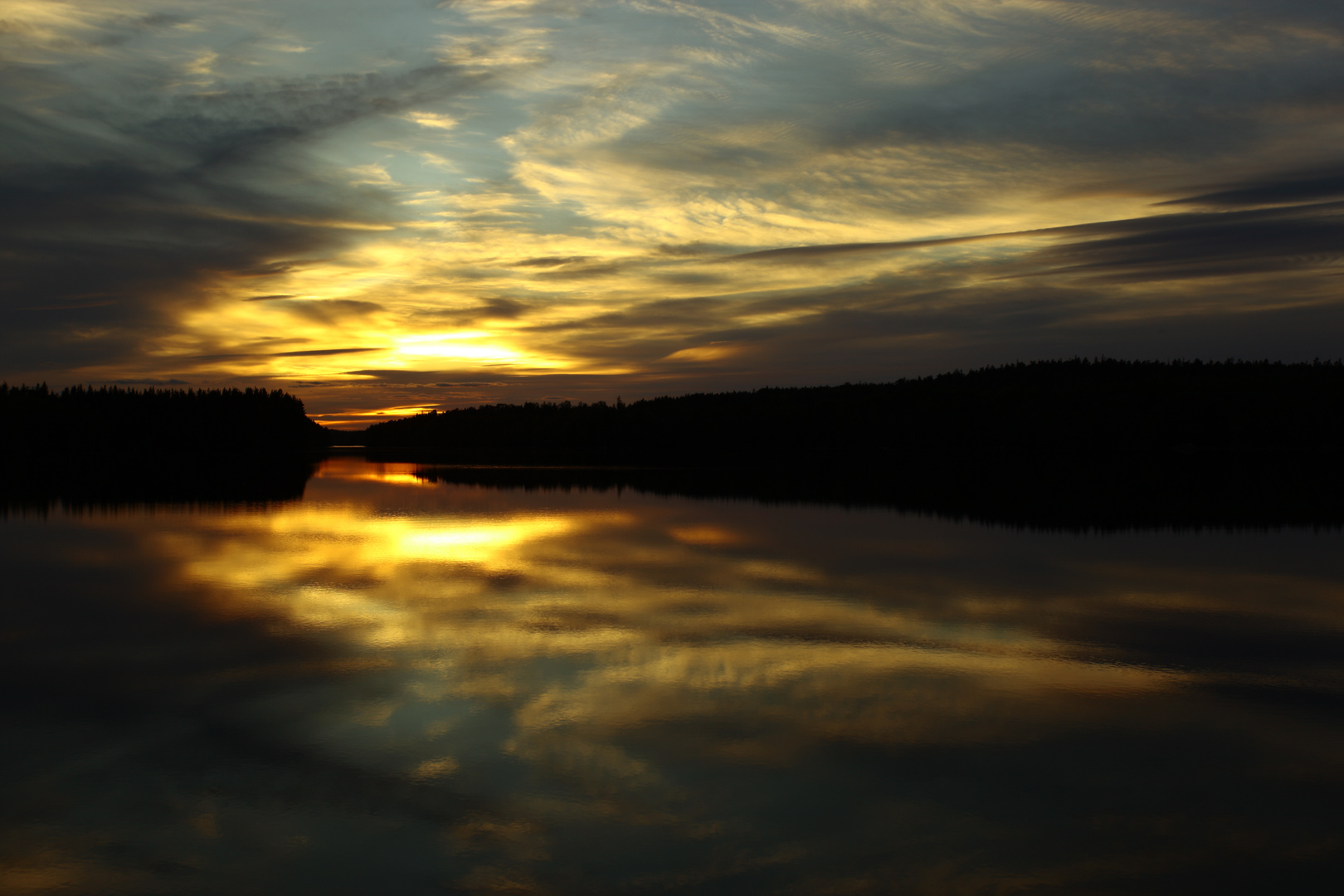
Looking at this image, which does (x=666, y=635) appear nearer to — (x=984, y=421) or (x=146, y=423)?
(x=984, y=421)

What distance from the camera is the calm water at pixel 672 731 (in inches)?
262

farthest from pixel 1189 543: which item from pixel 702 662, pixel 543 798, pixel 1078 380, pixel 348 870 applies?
pixel 1078 380

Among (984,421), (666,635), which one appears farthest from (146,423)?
(666,635)

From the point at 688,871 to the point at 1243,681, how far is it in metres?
8.16

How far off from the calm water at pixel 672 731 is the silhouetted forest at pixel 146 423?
101 m

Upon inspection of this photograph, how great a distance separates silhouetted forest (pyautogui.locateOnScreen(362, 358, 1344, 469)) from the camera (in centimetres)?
10706

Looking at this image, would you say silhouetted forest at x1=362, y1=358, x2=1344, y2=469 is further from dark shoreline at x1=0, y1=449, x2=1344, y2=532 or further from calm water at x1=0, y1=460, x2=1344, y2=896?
calm water at x1=0, y1=460, x2=1344, y2=896

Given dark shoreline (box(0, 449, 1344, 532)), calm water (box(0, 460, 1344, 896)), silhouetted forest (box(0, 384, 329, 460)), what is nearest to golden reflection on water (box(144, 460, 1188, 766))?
calm water (box(0, 460, 1344, 896))

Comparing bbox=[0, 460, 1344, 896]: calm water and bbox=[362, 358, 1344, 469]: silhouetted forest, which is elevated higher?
bbox=[362, 358, 1344, 469]: silhouetted forest

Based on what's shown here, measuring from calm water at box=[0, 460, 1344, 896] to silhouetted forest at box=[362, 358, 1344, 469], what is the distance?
61438 mm

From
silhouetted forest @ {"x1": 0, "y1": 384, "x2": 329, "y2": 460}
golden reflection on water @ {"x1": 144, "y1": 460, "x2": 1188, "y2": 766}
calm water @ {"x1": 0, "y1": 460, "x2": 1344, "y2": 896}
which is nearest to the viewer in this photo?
calm water @ {"x1": 0, "y1": 460, "x2": 1344, "y2": 896}

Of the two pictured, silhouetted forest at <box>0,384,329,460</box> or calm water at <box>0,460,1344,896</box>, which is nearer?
calm water at <box>0,460,1344,896</box>

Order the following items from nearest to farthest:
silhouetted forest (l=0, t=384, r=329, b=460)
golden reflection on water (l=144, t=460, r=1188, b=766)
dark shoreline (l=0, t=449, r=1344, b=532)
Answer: golden reflection on water (l=144, t=460, r=1188, b=766) → dark shoreline (l=0, t=449, r=1344, b=532) → silhouetted forest (l=0, t=384, r=329, b=460)

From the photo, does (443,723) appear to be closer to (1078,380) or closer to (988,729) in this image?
(988,729)
